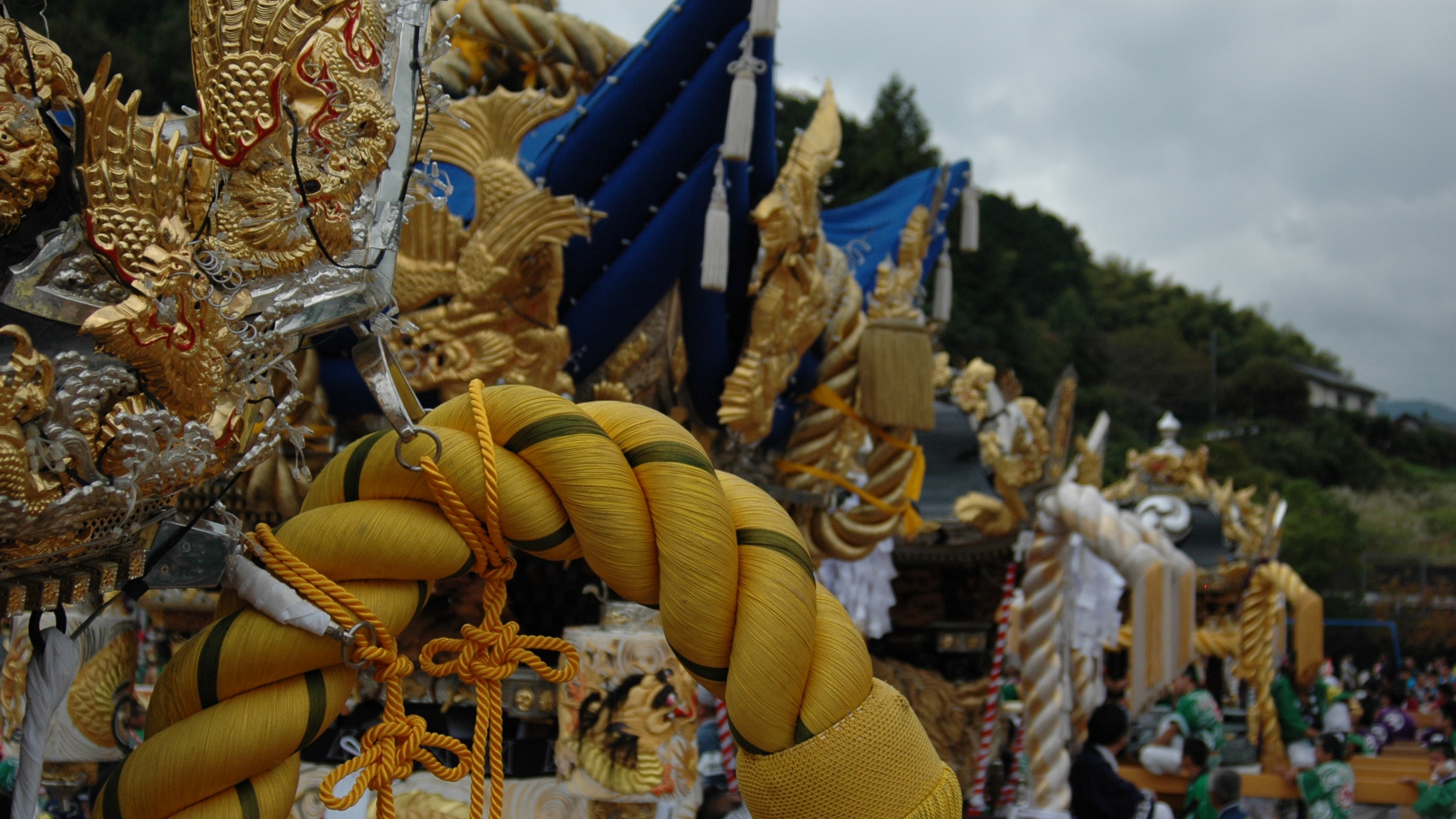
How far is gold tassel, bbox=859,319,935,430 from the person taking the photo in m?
4.46

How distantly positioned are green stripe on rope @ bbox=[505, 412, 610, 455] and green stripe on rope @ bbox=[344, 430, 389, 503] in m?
0.18

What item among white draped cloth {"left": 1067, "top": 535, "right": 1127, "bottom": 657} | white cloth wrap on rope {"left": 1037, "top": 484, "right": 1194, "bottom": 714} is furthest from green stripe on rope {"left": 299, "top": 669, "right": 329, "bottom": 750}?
white draped cloth {"left": 1067, "top": 535, "right": 1127, "bottom": 657}

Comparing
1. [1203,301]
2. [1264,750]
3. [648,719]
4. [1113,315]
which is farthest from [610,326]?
[1203,301]

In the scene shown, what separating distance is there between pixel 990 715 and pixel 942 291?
2607 millimetres

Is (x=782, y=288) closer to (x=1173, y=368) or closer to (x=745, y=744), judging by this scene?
(x=745, y=744)

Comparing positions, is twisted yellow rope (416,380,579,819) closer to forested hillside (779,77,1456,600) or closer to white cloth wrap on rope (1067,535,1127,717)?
white cloth wrap on rope (1067,535,1127,717)

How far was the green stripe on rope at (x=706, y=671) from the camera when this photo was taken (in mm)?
1321

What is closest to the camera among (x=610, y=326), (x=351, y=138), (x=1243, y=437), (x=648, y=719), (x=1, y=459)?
(x=1, y=459)

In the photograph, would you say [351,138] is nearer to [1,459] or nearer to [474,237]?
[1,459]

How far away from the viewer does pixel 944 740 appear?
23.0 feet

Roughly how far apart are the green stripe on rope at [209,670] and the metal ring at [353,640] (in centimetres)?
12

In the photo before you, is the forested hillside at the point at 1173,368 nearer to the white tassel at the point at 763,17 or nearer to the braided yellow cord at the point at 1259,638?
the braided yellow cord at the point at 1259,638

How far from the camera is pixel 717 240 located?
3287mm

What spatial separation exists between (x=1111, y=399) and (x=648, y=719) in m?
24.0
